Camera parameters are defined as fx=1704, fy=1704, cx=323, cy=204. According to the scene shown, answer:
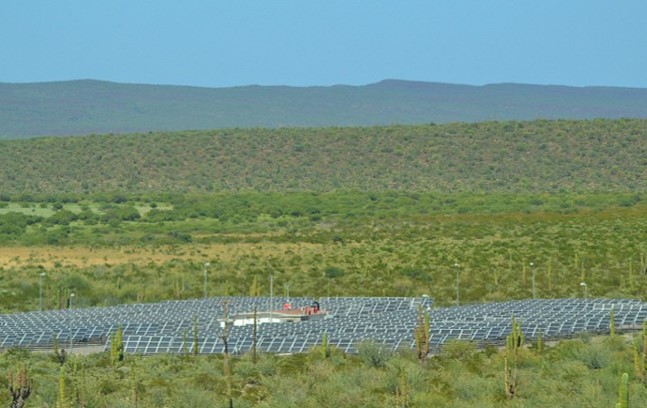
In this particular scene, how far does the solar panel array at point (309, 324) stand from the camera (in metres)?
61.0

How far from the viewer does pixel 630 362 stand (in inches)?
2051

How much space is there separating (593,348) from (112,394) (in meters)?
16.3

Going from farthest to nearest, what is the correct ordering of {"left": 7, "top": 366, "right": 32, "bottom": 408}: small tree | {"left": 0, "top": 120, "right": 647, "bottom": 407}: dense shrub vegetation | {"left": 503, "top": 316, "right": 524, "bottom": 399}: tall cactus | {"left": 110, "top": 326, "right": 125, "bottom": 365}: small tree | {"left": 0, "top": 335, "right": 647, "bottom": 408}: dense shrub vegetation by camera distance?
{"left": 110, "top": 326, "right": 125, "bottom": 365}: small tree < {"left": 0, "top": 120, "right": 647, "bottom": 407}: dense shrub vegetation < {"left": 503, "top": 316, "right": 524, "bottom": 399}: tall cactus < {"left": 0, "top": 335, "right": 647, "bottom": 408}: dense shrub vegetation < {"left": 7, "top": 366, "right": 32, "bottom": 408}: small tree

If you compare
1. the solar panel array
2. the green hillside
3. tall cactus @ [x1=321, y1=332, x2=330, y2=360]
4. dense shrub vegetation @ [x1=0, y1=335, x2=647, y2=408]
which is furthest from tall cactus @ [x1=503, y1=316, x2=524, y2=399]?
the green hillside

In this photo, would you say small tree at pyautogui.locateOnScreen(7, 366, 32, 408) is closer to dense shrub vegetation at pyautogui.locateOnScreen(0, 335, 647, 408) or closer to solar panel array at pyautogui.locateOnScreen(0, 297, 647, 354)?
dense shrub vegetation at pyautogui.locateOnScreen(0, 335, 647, 408)

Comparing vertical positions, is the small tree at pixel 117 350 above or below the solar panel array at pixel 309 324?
above

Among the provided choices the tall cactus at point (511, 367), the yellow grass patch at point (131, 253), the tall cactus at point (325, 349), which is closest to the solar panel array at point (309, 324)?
the tall cactus at point (325, 349)

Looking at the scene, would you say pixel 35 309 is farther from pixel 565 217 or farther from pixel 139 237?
pixel 565 217

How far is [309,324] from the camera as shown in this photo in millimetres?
67562

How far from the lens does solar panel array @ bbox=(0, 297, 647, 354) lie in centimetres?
6103

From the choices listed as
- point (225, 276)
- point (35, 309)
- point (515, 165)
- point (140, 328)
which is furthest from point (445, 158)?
point (140, 328)

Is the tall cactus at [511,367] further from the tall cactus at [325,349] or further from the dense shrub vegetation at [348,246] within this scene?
the tall cactus at [325,349]

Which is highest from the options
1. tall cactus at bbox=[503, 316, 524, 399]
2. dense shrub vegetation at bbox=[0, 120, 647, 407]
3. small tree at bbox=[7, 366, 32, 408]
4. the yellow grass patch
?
small tree at bbox=[7, 366, 32, 408]

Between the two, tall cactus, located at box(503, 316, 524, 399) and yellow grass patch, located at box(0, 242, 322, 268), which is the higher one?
tall cactus, located at box(503, 316, 524, 399)
